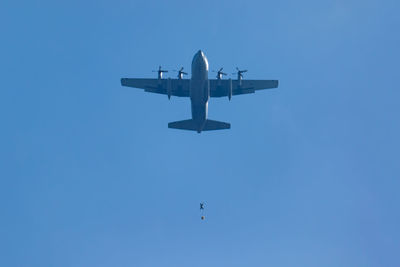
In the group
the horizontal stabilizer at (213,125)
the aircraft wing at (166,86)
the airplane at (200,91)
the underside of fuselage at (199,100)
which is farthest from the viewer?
the aircraft wing at (166,86)

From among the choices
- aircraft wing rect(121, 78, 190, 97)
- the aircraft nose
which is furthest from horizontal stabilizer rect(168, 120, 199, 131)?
the aircraft nose

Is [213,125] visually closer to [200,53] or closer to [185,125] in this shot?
[185,125]

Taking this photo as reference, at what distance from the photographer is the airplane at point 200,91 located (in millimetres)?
77812

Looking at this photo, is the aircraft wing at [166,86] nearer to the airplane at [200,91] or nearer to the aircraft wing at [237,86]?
the airplane at [200,91]

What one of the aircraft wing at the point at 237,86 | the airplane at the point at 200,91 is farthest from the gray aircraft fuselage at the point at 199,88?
the aircraft wing at the point at 237,86

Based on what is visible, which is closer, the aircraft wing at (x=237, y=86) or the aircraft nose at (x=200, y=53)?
the aircraft nose at (x=200, y=53)

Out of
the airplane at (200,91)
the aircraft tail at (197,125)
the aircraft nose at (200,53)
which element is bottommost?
the aircraft tail at (197,125)

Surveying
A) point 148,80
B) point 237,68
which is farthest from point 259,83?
point 148,80

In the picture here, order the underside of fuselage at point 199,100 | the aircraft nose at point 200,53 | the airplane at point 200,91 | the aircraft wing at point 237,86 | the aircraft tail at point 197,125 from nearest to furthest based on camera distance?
1. the aircraft nose at point 200,53
2. the underside of fuselage at point 199,100
3. the airplane at point 200,91
4. the aircraft tail at point 197,125
5. the aircraft wing at point 237,86

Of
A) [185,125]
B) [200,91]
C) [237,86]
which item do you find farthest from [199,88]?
[237,86]

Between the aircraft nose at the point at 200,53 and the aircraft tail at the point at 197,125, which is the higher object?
the aircraft nose at the point at 200,53

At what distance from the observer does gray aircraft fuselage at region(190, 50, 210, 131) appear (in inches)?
2933

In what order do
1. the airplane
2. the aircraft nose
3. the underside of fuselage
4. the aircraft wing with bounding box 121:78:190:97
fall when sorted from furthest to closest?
1. the aircraft wing with bounding box 121:78:190:97
2. the airplane
3. the underside of fuselage
4. the aircraft nose

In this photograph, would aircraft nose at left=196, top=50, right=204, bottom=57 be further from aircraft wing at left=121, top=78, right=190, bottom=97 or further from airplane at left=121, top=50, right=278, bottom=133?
aircraft wing at left=121, top=78, right=190, bottom=97
